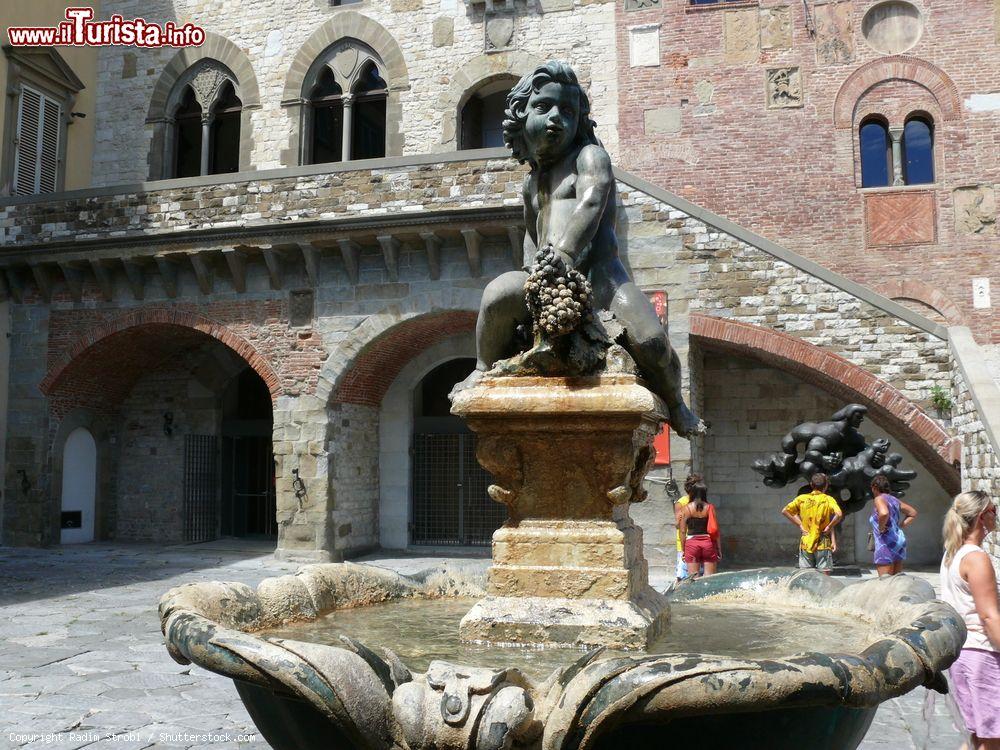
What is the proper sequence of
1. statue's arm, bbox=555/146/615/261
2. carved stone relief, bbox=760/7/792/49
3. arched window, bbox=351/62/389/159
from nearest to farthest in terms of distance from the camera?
1. statue's arm, bbox=555/146/615/261
2. carved stone relief, bbox=760/7/792/49
3. arched window, bbox=351/62/389/159

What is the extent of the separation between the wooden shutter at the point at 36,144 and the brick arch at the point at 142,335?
3.97 metres

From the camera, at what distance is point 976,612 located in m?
3.71

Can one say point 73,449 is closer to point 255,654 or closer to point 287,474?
Result: point 287,474

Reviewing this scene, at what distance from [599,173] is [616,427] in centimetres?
104

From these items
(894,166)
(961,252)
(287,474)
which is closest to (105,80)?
(287,474)

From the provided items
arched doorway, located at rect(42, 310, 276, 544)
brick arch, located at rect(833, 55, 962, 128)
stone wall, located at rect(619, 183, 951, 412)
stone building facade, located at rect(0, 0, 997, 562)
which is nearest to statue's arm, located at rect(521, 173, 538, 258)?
stone building facade, located at rect(0, 0, 997, 562)

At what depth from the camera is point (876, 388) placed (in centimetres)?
1195

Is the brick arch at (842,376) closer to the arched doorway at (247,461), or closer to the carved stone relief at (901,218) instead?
the carved stone relief at (901,218)

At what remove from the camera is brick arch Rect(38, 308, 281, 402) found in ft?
47.4

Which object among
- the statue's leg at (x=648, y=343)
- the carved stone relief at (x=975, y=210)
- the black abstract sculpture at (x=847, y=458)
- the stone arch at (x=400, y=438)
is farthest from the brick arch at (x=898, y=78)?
the statue's leg at (x=648, y=343)

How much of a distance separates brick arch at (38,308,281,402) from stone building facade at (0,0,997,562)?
4cm

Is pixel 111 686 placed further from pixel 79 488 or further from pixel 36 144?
pixel 36 144

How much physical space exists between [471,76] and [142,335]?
25.3ft

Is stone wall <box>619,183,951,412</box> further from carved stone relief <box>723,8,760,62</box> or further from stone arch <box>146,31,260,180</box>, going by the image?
stone arch <box>146,31,260,180</box>
